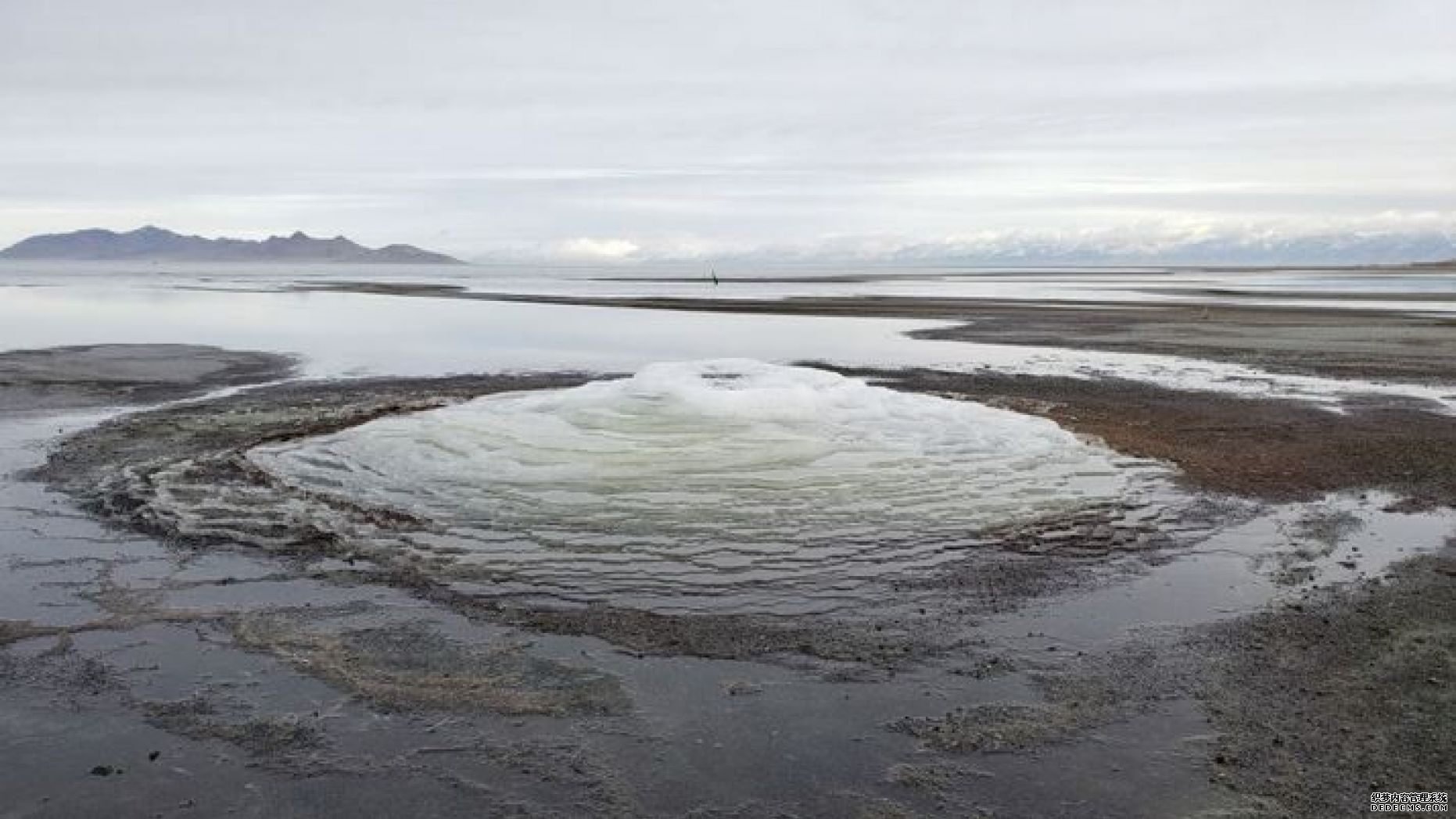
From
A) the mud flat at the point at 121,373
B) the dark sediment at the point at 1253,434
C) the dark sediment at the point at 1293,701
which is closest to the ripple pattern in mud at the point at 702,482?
the dark sediment at the point at 1253,434

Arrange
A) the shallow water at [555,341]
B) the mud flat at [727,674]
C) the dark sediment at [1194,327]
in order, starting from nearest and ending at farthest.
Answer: the mud flat at [727,674] → the shallow water at [555,341] → the dark sediment at [1194,327]

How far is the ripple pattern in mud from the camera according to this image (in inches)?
406

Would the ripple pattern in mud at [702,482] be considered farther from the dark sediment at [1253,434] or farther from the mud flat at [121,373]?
the mud flat at [121,373]

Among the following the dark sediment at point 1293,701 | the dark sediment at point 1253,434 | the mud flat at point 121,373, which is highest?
the mud flat at point 121,373

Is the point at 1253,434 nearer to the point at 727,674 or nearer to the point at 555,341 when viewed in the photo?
the point at 727,674

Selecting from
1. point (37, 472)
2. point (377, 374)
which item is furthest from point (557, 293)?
point (37, 472)

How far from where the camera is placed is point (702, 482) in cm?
1373

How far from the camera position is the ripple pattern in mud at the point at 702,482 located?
33.9 feet

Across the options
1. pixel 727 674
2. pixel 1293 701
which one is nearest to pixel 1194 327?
pixel 1293 701

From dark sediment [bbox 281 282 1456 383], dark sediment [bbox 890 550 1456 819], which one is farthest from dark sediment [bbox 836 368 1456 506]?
dark sediment [bbox 281 282 1456 383]

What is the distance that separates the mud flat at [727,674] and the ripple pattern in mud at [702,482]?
57 cm

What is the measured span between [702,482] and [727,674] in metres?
6.04

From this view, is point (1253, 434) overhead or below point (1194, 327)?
below

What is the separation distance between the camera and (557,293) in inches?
3132
